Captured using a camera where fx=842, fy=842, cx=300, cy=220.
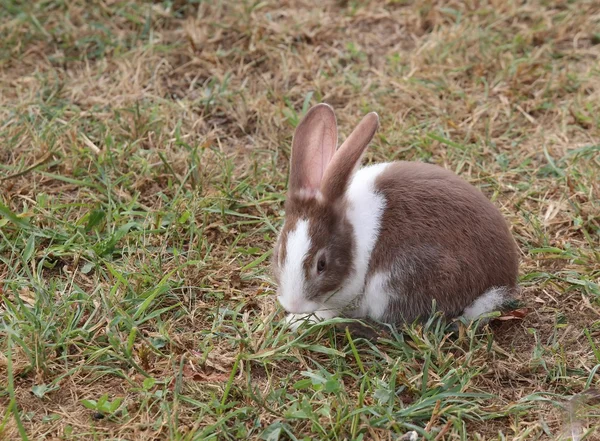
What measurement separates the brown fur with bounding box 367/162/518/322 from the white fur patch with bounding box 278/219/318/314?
0.33 m

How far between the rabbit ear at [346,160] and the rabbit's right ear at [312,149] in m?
0.09

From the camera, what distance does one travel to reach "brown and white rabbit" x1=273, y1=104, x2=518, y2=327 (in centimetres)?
362

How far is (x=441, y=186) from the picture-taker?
12.3 ft

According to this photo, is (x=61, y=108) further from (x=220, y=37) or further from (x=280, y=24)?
(x=280, y=24)

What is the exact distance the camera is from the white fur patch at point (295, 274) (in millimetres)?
3600

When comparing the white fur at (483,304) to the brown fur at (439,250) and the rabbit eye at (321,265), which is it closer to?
the brown fur at (439,250)

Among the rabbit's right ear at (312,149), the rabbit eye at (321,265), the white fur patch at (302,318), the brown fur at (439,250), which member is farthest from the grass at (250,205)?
the rabbit's right ear at (312,149)

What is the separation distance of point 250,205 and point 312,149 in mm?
795

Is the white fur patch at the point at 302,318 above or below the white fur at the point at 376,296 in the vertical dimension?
below

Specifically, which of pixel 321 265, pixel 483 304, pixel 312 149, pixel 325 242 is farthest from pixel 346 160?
pixel 483 304

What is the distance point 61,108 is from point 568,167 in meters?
3.02

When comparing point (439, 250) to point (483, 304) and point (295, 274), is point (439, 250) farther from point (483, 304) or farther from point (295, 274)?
point (295, 274)

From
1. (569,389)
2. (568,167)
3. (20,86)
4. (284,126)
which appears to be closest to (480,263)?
(569,389)

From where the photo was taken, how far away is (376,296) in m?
3.72
